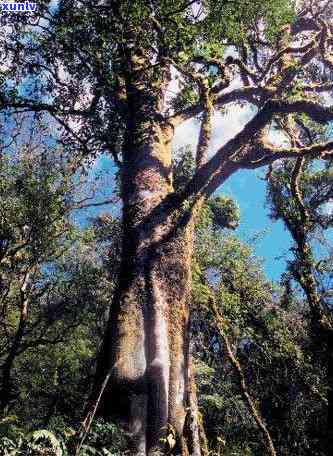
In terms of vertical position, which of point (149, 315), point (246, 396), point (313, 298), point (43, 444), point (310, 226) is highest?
point (310, 226)

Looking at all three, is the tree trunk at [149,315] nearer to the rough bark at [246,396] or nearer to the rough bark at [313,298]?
the rough bark at [246,396]

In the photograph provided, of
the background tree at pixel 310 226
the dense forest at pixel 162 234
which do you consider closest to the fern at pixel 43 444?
the dense forest at pixel 162 234

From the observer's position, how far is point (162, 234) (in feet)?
24.1

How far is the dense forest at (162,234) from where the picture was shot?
20.6 feet

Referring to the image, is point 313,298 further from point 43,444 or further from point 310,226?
point 43,444

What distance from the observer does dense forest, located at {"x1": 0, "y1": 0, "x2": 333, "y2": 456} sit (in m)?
6.29

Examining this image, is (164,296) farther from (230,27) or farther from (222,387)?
(222,387)

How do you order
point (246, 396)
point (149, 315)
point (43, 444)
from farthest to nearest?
point (246, 396) → point (149, 315) → point (43, 444)

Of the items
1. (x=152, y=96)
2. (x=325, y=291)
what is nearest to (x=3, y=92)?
(x=152, y=96)

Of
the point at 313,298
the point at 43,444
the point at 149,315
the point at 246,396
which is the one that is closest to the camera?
the point at 43,444

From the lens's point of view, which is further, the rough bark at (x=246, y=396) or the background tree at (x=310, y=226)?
the background tree at (x=310, y=226)

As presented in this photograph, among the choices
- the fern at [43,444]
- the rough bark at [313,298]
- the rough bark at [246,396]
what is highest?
the rough bark at [313,298]

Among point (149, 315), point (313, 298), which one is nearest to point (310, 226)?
point (313, 298)

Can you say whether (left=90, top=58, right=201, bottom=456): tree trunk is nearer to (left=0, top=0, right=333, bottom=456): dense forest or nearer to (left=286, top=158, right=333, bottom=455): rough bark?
(left=0, top=0, right=333, bottom=456): dense forest
